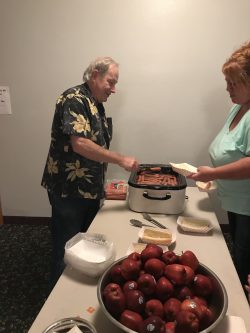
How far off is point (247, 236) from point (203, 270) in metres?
0.65

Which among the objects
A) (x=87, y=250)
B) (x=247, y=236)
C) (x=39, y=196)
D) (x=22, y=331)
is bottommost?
(x=22, y=331)

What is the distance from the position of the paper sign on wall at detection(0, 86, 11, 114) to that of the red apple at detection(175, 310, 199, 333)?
7.72 feet

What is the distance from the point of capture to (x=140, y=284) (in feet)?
2.71

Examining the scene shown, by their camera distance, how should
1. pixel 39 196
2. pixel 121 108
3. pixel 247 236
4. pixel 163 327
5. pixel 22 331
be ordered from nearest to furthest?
pixel 163 327 < pixel 247 236 < pixel 22 331 < pixel 121 108 < pixel 39 196

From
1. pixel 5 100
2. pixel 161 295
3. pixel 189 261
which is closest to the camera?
pixel 161 295

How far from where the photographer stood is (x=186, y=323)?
2.31 feet

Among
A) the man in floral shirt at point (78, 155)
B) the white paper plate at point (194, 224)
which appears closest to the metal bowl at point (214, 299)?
the white paper plate at point (194, 224)

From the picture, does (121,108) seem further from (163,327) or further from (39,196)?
(163,327)

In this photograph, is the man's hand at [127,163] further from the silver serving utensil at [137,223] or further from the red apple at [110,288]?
the red apple at [110,288]

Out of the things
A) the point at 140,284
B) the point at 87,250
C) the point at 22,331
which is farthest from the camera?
the point at 22,331

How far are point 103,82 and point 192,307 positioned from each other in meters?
1.19

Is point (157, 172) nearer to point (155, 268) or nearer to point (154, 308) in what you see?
point (155, 268)

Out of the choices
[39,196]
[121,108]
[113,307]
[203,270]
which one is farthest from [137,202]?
[39,196]

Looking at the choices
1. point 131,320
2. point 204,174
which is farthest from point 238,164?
point 131,320
